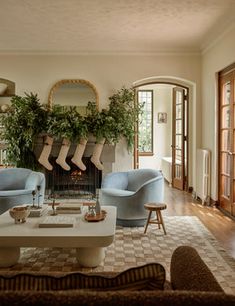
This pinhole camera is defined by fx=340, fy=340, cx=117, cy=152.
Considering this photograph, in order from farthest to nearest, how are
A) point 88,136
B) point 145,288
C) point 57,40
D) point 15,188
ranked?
point 88,136 → point 57,40 → point 15,188 → point 145,288

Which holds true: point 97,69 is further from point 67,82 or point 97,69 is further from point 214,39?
point 214,39

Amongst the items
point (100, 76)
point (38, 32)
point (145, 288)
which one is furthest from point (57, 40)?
point (145, 288)

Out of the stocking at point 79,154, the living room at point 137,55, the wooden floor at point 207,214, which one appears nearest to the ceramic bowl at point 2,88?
the living room at point 137,55

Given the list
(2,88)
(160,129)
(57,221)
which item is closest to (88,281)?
(57,221)

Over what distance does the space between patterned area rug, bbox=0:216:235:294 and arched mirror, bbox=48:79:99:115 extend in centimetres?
299

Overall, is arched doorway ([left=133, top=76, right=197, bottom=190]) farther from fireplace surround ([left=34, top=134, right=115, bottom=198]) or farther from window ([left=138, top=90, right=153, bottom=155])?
window ([left=138, top=90, right=153, bottom=155])

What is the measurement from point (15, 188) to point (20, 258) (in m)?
1.89

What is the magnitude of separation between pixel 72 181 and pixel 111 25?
3056 millimetres

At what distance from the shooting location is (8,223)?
3.22 meters

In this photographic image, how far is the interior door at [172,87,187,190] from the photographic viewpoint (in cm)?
734

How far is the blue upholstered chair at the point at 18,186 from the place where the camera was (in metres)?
4.51

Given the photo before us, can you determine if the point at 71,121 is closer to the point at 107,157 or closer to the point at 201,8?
the point at 107,157

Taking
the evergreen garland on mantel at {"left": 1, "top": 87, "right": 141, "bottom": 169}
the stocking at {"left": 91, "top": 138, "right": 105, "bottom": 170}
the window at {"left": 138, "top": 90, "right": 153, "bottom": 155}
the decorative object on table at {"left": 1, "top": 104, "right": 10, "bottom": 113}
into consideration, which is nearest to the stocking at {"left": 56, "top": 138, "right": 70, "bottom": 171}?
the evergreen garland on mantel at {"left": 1, "top": 87, "right": 141, "bottom": 169}

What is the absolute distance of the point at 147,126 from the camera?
10070mm
